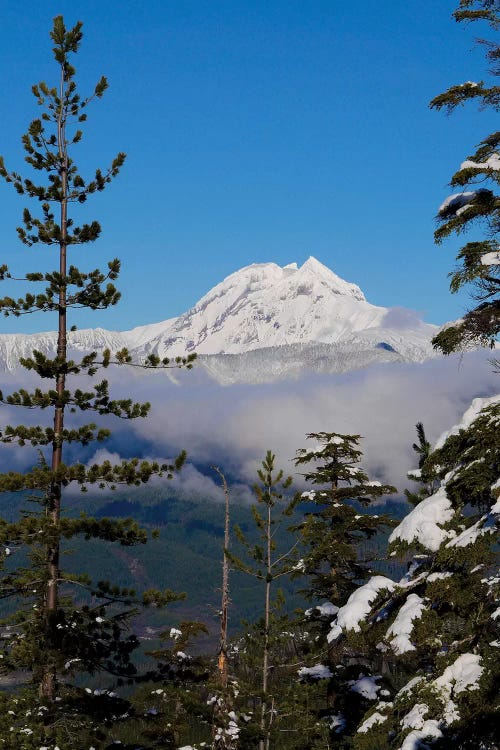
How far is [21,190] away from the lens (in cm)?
2069

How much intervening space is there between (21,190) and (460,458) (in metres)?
15.3

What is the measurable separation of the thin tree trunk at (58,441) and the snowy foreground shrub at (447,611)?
30.4 ft

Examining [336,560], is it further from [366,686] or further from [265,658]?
[265,658]

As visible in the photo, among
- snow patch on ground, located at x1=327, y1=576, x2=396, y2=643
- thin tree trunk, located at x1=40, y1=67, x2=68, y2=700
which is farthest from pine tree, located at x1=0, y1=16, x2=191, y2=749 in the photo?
snow patch on ground, located at x1=327, y1=576, x2=396, y2=643

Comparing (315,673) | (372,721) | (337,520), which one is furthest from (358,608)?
(337,520)

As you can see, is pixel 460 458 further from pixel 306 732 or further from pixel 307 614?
pixel 307 614

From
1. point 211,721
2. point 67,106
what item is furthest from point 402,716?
point 67,106

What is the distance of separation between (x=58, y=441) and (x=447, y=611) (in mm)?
11894

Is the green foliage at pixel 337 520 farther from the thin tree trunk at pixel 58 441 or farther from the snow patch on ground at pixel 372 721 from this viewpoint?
the snow patch on ground at pixel 372 721

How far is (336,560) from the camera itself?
30125mm

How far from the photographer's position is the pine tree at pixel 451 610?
10.8m

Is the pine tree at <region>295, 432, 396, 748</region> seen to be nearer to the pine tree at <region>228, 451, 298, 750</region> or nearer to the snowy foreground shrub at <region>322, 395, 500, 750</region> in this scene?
the pine tree at <region>228, 451, 298, 750</region>

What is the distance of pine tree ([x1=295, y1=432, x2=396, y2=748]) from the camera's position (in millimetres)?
27719

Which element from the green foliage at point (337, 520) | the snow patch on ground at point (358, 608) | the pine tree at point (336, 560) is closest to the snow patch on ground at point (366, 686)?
the pine tree at point (336, 560)
